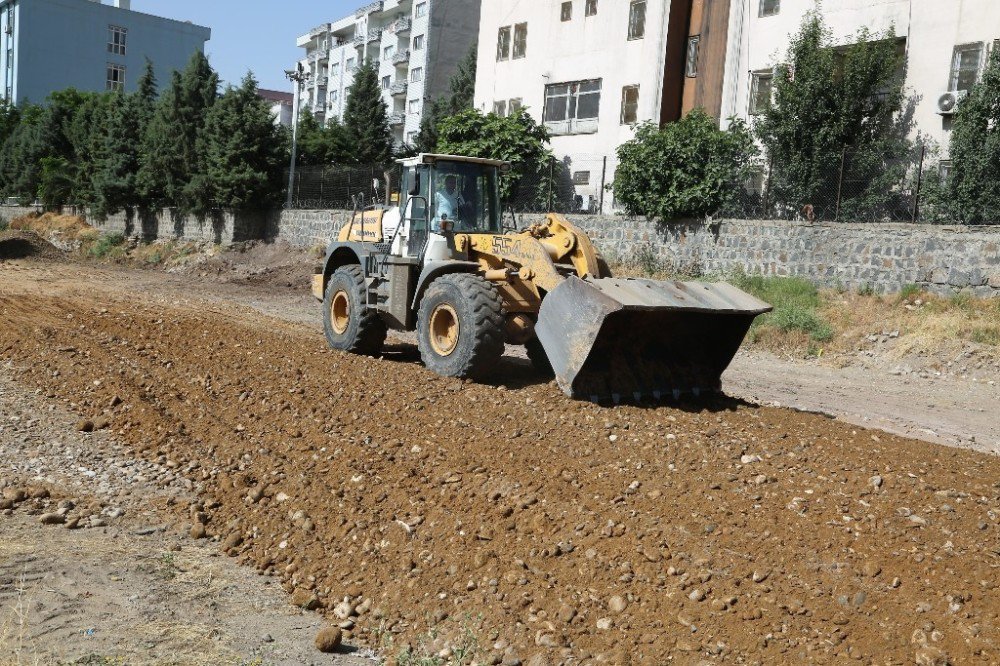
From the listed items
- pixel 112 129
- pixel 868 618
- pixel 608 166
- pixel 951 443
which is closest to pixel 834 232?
pixel 951 443

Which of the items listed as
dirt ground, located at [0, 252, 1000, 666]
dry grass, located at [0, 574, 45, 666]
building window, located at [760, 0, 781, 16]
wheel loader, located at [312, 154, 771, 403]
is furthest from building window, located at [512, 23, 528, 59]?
dry grass, located at [0, 574, 45, 666]

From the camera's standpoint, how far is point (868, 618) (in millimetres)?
4719

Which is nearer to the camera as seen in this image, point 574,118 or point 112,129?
point 574,118

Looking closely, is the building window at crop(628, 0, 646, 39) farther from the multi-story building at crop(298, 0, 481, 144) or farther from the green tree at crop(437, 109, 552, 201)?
the multi-story building at crop(298, 0, 481, 144)

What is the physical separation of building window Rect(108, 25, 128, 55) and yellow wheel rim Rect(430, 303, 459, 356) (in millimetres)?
66665

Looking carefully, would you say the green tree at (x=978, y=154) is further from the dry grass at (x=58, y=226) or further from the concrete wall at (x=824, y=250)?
the dry grass at (x=58, y=226)

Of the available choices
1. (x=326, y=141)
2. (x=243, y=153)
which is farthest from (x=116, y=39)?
(x=243, y=153)

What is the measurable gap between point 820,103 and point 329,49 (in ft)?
190

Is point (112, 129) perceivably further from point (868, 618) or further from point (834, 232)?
point (868, 618)

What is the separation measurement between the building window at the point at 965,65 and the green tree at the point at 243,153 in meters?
20.8

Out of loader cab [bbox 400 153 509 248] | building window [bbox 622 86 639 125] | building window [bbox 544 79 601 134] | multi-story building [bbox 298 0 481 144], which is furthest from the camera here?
multi-story building [bbox 298 0 481 144]

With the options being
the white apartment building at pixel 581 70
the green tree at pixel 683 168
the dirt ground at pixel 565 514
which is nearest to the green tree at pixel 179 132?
the white apartment building at pixel 581 70

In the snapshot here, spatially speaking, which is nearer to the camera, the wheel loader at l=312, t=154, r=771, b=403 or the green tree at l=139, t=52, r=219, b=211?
the wheel loader at l=312, t=154, r=771, b=403

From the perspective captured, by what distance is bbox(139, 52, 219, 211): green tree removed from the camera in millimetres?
34594
